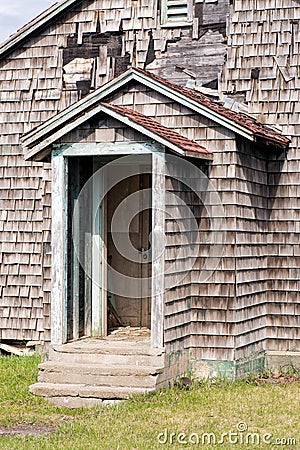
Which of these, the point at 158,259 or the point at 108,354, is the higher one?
the point at 158,259

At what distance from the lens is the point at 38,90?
13.3 m

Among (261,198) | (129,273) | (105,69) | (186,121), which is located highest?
(105,69)

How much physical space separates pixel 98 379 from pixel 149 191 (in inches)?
122

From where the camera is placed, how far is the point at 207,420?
893 cm

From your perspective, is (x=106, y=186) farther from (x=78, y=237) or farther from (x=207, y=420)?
(x=207, y=420)

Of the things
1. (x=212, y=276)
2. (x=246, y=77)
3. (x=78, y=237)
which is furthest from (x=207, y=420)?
(x=246, y=77)

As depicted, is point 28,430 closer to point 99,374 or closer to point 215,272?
point 99,374

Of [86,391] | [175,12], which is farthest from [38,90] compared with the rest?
[86,391]

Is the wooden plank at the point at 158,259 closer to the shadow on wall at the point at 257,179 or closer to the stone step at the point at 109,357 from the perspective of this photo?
the stone step at the point at 109,357

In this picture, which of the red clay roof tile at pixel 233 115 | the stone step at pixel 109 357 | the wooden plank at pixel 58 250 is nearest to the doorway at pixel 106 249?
the wooden plank at pixel 58 250

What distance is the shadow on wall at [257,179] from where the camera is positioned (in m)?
11.1

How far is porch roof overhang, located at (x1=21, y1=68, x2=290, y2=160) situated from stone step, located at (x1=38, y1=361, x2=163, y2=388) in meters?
2.45

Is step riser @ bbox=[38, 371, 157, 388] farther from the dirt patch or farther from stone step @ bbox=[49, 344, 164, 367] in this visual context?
the dirt patch

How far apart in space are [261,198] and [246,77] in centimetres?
167
